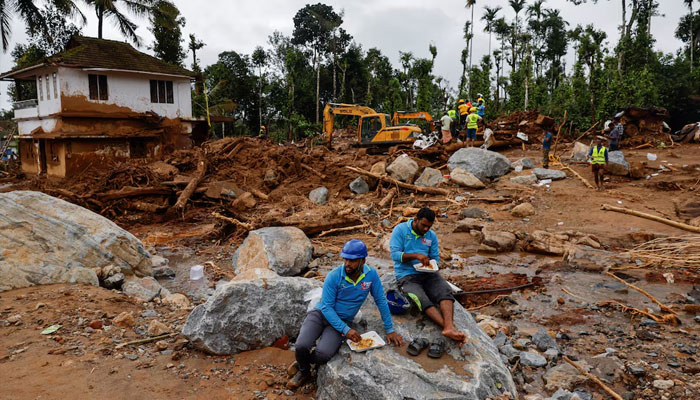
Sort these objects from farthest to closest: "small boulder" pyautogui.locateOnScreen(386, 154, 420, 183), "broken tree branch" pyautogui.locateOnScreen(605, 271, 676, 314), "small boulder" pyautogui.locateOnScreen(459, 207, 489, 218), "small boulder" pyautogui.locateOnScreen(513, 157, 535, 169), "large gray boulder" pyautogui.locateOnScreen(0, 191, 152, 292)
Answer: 1. "small boulder" pyautogui.locateOnScreen(513, 157, 535, 169)
2. "small boulder" pyautogui.locateOnScreen(386, 154, 420, 183)
3. "small boulder" pyautogui.locateOnScreen(459, 207, 489, 218)
4. "large gray boulder" pyautogui.locateOnScreen(0, 191, 152, 292)
5. "broken tree branch" pyautogui.locateOnScreen(605, 271, 676, 314)

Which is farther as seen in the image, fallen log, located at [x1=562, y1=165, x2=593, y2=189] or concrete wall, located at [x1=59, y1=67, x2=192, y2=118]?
concrete wall, located at [x1=59, y1=67, x2=192, y2=118]

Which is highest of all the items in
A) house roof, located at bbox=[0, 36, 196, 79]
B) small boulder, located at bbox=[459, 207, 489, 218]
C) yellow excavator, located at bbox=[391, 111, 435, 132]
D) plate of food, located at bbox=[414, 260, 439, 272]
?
house roof, located at bbox=[0, 36, 196, 79]

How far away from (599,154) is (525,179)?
2.23m

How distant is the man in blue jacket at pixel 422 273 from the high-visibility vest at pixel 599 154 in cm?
929

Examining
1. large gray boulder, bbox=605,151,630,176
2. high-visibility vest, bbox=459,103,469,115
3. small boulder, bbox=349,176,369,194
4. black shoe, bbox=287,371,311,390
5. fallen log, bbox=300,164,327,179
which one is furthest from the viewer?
high-visibility vest, bbox=459,103,469,115

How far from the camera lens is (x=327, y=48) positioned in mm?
39344

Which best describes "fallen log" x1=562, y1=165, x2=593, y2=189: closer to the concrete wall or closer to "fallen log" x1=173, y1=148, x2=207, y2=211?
"fallen log" x1=173, y1=148, x2=207, y2=211

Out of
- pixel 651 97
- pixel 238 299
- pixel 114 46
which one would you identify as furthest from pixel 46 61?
pixel 651 97

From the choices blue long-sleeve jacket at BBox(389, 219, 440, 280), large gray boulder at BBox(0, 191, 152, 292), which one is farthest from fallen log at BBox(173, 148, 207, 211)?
blue long-sleeve jacket at BBox(389, 219, 440, 280)

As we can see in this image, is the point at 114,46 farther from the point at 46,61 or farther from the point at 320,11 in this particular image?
the point at 320,11

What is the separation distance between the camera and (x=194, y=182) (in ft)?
48.6

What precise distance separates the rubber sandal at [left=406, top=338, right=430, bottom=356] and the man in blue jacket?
268 mm

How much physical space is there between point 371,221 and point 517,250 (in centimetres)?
395

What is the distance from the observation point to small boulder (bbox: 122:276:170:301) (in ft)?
21.6
